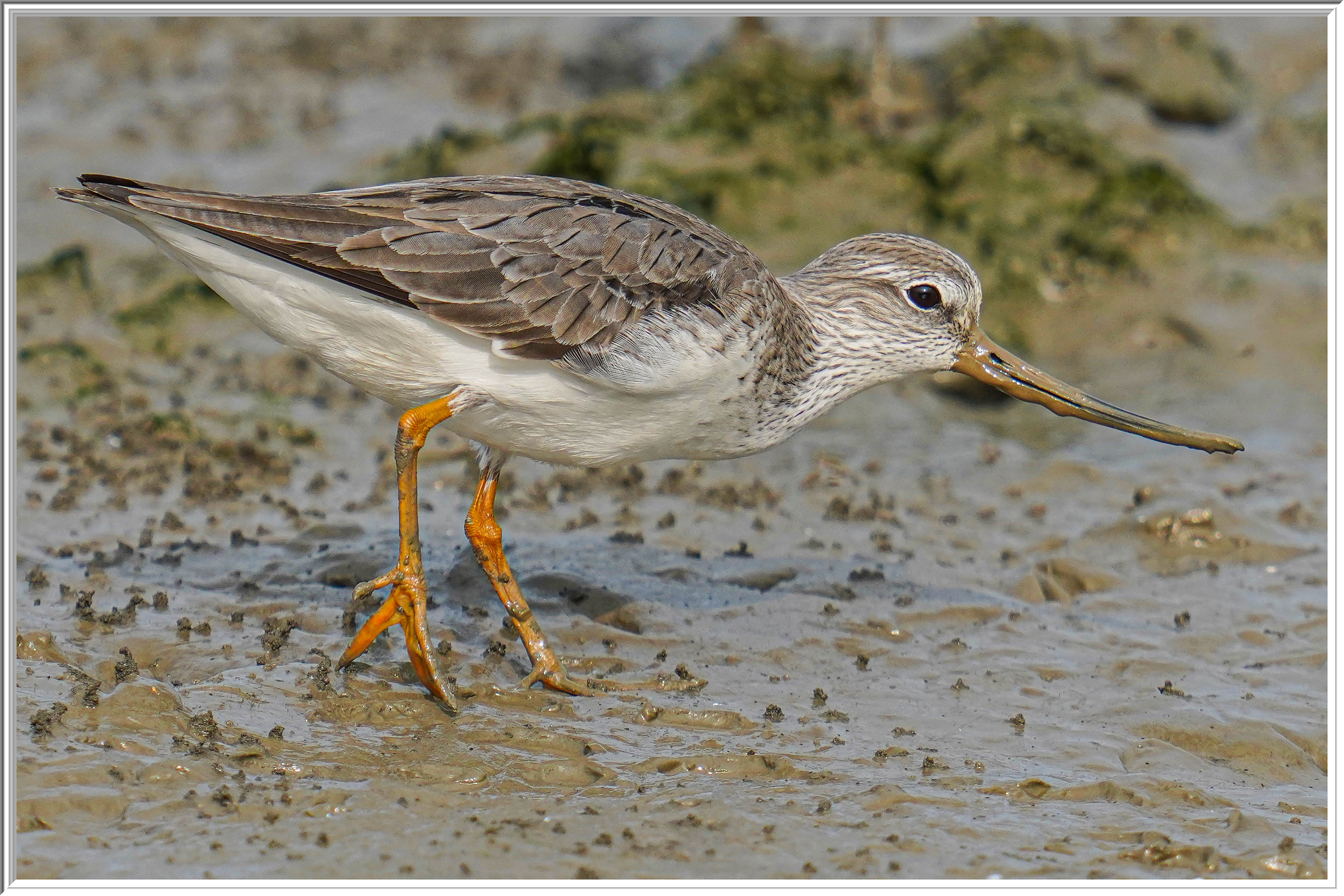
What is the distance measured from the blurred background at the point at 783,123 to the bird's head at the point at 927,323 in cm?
391

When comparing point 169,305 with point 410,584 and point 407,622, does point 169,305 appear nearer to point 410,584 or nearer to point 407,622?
point 410,584

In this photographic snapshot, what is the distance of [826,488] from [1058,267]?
3.86 m

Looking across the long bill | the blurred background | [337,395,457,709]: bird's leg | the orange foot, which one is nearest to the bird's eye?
the long bill

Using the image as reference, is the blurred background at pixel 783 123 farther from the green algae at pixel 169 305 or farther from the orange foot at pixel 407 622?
the orange foot at pixel 407 622

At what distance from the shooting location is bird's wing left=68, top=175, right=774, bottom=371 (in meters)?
6.03

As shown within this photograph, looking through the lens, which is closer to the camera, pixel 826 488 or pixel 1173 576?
pixel 1173 576

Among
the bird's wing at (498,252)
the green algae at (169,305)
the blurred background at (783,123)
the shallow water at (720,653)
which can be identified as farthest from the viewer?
the blurred background at (783,123)

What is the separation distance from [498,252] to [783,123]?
6992 mm

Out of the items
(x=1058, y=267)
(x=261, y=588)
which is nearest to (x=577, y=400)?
(x=261, y=588)

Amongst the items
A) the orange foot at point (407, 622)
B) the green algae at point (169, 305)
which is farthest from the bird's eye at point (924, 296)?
the green algae at point (169, 305)

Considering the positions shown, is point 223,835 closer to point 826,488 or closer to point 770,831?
point 770,831

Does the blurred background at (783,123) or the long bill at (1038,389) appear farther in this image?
the blurred background at (783,123)

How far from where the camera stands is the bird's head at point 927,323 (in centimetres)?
729
